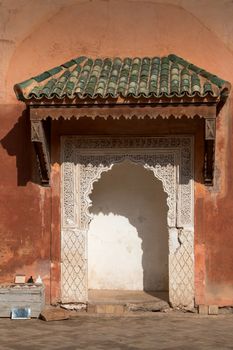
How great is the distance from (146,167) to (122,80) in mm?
1151

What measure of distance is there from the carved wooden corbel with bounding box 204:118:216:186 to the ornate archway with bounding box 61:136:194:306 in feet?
0.73

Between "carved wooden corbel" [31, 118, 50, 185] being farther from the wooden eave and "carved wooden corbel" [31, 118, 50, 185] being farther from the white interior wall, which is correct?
the white interior wall

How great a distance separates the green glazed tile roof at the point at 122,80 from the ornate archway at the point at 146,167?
806 mm

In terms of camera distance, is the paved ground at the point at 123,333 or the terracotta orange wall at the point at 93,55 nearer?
the paved ground at the point at 123,333

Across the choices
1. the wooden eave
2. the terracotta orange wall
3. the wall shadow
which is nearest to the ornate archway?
the terracotta orange wall

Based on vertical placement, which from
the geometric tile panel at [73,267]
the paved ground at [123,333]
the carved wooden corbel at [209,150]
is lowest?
the paved ground at [123,333]

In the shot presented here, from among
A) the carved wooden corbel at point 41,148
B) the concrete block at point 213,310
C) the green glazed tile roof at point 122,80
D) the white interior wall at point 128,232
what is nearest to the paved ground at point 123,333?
the concrete block at point 213,310

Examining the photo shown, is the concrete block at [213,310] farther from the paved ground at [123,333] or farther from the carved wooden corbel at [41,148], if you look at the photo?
the carved wooden corbel at [41,148]

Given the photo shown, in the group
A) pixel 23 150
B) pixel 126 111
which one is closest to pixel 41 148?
pixel 23 150

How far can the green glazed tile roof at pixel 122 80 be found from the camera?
7594mm

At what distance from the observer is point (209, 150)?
7996 mm

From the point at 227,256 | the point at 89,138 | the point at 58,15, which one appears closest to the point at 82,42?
the point at 58,15

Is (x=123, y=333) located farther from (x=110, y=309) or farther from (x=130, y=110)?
(x=130, y=110)

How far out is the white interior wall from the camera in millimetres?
9719
